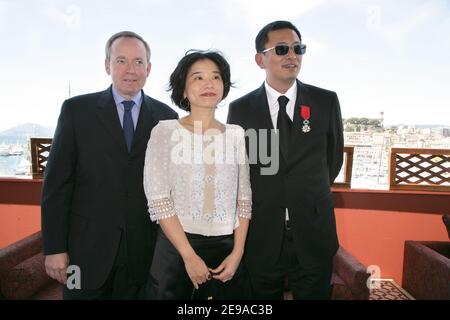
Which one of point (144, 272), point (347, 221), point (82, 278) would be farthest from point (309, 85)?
point (347, 221)

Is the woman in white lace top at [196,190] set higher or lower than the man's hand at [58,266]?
higher

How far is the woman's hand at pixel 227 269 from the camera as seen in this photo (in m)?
1.23

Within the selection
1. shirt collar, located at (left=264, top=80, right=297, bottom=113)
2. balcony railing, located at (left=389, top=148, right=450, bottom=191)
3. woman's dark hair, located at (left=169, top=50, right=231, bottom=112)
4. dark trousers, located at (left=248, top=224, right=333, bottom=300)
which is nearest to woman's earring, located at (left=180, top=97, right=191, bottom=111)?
woman's dark hair, located at (left=169, top=50, right=231, bottom=112)

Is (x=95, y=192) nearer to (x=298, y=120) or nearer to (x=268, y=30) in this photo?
(x=298, y=120)

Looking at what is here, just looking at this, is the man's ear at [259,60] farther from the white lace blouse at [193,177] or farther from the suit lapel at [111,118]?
the suit lapel at [111,118]

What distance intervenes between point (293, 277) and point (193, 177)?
724mm

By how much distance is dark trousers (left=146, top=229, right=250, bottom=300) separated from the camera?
1204mm

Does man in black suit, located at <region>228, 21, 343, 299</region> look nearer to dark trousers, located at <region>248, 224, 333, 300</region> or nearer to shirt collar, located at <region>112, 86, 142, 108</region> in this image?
dark trousers, located at <region>248, 224, 333, 300</region>

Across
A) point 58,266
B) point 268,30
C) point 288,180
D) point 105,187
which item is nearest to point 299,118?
point 288,180

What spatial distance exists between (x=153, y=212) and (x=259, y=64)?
0.88m

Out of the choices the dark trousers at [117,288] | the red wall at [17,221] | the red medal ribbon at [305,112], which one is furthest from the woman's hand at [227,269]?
the red wall at [17,221]

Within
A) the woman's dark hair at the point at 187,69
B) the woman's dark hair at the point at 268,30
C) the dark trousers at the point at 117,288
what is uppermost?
the woman's dark hair at the point at 268,30
